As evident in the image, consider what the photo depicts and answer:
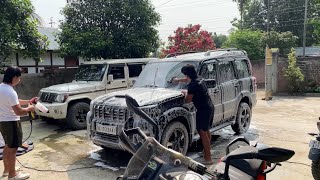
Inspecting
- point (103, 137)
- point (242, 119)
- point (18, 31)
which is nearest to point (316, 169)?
point (242, 119)

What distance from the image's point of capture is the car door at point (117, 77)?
914 cm

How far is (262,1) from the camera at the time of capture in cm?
3972

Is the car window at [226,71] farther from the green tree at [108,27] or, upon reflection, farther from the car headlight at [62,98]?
the green tree at [108,27]

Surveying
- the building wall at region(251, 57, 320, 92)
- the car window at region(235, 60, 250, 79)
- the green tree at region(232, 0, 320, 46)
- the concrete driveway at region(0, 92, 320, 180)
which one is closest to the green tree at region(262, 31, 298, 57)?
the building wall at region(251, 57, 320, 92)

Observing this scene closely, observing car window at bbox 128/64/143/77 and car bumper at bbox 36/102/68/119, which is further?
car window at bbox 128/64/143/77

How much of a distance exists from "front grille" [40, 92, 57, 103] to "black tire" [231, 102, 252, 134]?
477 cm

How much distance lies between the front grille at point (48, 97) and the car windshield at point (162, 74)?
9.37 feet

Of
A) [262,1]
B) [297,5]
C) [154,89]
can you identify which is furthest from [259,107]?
[262,1]

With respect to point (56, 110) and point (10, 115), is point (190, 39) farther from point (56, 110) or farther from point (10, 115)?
point (10, 115)

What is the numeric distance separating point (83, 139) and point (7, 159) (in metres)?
2.62

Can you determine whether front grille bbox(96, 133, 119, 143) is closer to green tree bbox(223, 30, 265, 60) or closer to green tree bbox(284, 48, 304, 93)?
green tree bbox(284, 48, 304, 93)

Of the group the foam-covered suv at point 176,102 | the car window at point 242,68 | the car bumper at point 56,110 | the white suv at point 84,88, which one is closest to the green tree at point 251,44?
the white suv at point 84,88

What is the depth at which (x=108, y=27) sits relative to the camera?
11.8m

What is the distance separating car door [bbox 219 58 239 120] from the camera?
6.79 meters
